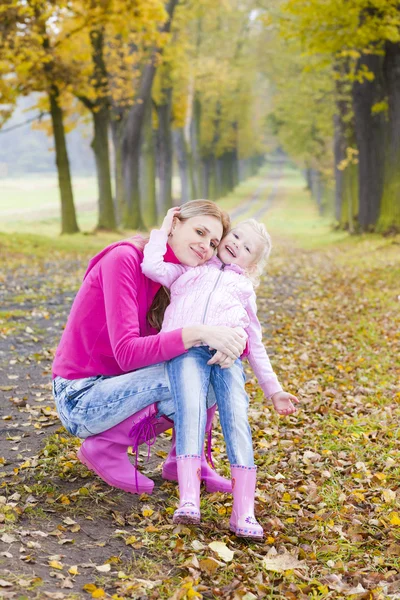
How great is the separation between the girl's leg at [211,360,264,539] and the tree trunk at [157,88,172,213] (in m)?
30.2

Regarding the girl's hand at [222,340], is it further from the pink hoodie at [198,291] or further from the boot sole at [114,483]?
the boot sole at [114,483]

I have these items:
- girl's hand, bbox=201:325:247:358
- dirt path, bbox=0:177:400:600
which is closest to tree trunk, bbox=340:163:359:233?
dirt path, bbox=0:177:400:600

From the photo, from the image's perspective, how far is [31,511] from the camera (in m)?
4.16

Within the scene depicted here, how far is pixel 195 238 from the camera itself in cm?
434

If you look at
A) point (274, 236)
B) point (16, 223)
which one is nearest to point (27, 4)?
point (274, 236)

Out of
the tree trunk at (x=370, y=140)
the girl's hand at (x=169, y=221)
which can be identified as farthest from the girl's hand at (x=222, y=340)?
the tree trunk at (x=370, y=140)

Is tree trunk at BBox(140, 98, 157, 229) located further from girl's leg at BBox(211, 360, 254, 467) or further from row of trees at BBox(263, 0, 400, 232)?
girl's leg at BBox(211, 360, 254, 467)

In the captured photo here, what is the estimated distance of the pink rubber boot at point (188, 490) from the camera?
12.7 ft

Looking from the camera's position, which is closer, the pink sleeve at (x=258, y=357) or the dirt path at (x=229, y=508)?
the dirt path at (x=229, y=508)

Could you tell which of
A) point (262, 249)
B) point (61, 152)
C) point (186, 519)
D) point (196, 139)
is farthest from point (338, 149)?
point (186, 519)

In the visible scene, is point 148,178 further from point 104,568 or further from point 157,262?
point 104,568

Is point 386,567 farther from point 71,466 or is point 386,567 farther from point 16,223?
point 16,223

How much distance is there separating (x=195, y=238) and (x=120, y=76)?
22015mm

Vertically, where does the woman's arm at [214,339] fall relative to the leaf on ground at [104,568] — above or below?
above
